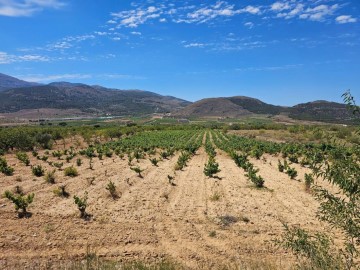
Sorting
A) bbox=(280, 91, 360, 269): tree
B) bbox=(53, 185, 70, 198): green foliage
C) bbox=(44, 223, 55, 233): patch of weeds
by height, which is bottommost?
bbox=(44, 223, 55, 233): patch of weeds

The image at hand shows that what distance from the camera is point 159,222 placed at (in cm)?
1251

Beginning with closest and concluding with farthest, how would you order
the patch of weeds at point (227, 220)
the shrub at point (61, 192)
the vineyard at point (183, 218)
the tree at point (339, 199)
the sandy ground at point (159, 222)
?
the tree at point (339, 199)
the vineyard at point (183, 218)
the sandy ground at point (159, 222)
the patch of weeds at point (227, 220)
the shrub at point (61, 192)

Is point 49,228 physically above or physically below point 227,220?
below

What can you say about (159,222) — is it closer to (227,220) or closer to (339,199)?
(227,220)

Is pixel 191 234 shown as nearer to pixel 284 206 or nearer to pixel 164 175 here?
pixel 284 206

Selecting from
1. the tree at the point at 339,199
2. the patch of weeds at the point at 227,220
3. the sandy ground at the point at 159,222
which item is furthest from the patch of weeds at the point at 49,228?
the tree at the point at 339,199

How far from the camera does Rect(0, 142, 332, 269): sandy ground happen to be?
9.82 meters

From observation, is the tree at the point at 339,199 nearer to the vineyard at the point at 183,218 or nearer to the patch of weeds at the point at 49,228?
the vineyard at the point at 183,218

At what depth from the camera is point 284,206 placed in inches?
587

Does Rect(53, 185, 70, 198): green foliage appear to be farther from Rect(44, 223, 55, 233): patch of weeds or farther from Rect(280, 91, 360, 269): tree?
Rect(280, 91, 360, 269): tree

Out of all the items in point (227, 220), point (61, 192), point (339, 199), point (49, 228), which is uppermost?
point (339, 199)

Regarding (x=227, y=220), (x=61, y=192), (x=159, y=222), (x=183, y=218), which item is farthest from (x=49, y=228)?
(x=227, y=220)

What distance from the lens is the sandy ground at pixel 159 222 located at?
32.2 ft

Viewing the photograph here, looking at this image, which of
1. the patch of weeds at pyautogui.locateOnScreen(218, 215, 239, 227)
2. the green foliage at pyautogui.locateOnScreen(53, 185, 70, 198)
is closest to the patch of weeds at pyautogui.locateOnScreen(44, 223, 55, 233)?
the green foliage at pyautogui.locateOnScreen(53, 185, 70, 198)
